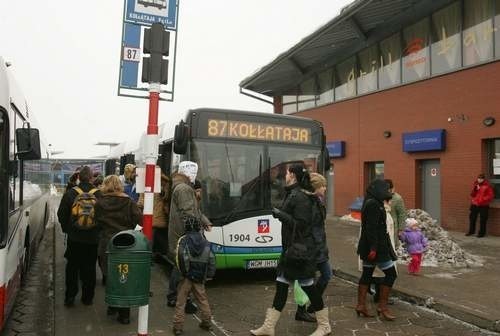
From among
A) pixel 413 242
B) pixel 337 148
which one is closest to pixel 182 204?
pixel 413 242

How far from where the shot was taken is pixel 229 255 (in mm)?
7926

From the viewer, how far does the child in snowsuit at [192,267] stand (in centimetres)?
559

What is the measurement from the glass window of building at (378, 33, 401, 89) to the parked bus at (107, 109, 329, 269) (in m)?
11.5

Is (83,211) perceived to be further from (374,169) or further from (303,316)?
(374,169)

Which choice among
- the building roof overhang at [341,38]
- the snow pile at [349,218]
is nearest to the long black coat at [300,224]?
the building roof overhang at [341,38]

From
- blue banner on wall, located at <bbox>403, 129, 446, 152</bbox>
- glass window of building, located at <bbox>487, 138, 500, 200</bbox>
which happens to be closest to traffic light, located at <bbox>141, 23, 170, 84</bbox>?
glass window of building, located at <bbox>487, 138, 500, 200</bbox>

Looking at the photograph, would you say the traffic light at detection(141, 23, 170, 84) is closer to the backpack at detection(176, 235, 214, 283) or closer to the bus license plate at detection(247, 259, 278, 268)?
the backpack at detection(176, 235, 214, 283)

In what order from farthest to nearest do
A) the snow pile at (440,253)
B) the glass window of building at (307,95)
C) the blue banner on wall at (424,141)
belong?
the glass window of building at (307,95) → the blue banner on wall at (424,141) → the snow pile at (440,253)

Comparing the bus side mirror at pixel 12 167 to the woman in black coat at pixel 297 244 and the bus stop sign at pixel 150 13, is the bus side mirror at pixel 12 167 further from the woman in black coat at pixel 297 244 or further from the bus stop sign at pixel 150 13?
the woman in black coat at pixel 297 244

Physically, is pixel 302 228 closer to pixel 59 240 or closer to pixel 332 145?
pixel 59 240

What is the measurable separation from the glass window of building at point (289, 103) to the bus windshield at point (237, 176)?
17.7 metres

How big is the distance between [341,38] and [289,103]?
6.34 m

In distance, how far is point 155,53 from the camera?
5.39 metres

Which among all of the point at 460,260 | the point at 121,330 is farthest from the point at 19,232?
→ the point at 460,260
